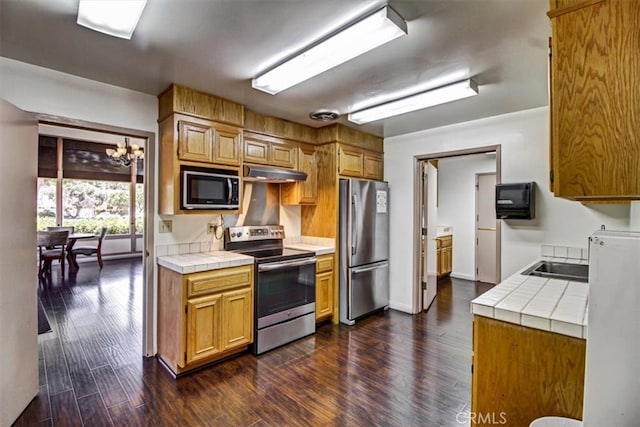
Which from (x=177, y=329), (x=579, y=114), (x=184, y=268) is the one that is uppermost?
(x=579, y=114)

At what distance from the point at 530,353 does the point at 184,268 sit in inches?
89.8

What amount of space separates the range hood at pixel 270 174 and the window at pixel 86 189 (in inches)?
178

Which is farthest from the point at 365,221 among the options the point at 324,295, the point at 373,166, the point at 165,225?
the point at 165,225

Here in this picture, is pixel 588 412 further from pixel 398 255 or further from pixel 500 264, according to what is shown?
pixel 398 255

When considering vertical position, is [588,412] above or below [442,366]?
above

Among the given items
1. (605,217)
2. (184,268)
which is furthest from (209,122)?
(605,217)

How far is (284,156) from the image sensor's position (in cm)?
352

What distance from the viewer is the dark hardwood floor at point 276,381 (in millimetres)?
2020

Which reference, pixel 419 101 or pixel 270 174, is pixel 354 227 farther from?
pixel 419 101

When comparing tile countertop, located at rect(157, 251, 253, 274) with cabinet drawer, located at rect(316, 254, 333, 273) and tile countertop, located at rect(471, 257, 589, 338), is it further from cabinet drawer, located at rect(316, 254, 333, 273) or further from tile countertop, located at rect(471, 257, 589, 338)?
tile countertop, located at rect(471, 257, 589, 338)

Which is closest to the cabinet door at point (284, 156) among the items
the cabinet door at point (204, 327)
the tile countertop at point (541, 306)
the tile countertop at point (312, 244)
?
the tile countertop at point (312, 244)

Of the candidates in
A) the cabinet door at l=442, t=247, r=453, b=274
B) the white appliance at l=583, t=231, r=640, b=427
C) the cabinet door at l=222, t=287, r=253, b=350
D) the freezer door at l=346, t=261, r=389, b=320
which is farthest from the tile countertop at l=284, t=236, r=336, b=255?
the cabinet door at l=442, t=247, r=453, b=274

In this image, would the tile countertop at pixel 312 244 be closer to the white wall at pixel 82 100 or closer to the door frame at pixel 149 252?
the white wall at pixel 82 100

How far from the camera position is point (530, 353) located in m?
1.34
